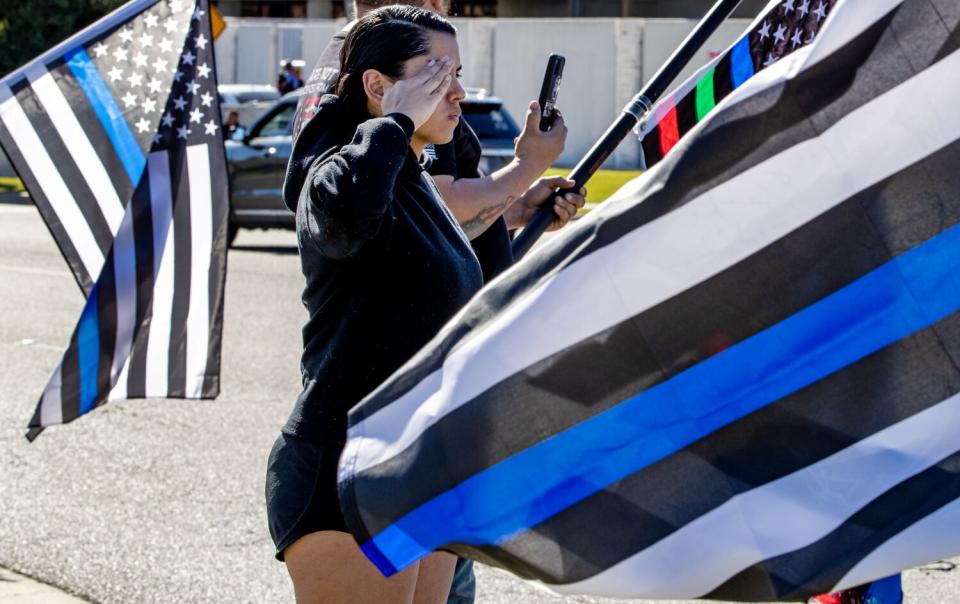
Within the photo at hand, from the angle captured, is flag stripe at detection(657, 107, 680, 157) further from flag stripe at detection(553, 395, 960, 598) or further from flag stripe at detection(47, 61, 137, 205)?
flag stripe at detection(553, 395, 960, 598)

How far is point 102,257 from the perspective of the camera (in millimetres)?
4195

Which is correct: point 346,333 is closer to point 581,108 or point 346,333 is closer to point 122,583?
point 122,583

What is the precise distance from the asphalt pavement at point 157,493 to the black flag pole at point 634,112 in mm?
1733

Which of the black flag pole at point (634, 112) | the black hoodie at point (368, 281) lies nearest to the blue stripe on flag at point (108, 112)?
the black flag pole at point (634, 112)

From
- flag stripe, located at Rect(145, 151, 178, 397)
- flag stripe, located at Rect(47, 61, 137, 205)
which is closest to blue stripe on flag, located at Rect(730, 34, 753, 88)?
flag stripe, located at Rect(145, 151, 178, 397)

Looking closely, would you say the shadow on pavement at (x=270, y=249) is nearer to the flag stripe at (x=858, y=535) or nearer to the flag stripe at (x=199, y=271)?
the flag stripe at (x=199, y=271)

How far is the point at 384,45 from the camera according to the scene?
2848mm

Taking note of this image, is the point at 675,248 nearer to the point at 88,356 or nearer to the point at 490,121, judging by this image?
the point at 88,356

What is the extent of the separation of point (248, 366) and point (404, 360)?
638cm

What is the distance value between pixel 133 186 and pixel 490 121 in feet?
38.8

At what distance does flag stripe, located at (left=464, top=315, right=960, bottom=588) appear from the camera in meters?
2.13

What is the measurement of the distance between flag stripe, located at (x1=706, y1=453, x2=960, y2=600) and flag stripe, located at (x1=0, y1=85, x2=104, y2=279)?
2579 mm

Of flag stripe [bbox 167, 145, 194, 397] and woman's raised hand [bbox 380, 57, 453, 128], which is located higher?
woman's raised hand [bbox 380, 57, 453, 128]

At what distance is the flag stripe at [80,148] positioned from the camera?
4.21m
